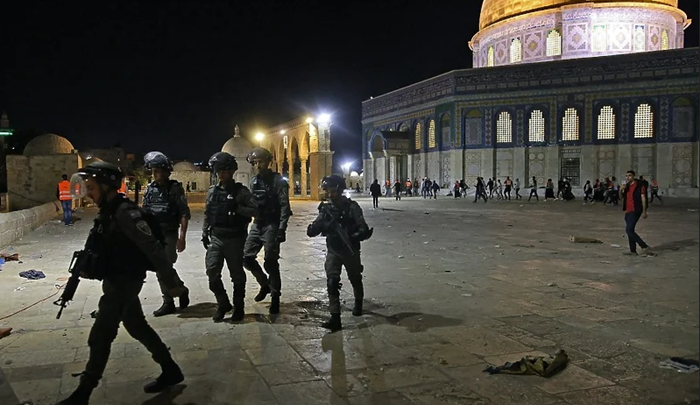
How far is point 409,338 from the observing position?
17.1 feet

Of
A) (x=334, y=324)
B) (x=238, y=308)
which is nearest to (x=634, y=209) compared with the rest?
(x=334, y=324)

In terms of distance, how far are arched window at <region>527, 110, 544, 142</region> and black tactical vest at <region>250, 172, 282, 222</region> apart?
118 ft

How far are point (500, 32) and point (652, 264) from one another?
136 ft

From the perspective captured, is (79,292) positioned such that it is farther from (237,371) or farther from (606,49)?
(606,49)

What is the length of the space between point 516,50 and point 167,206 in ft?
146

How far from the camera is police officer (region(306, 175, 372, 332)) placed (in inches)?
224

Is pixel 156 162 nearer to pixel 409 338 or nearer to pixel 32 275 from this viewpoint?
pixel 409 338

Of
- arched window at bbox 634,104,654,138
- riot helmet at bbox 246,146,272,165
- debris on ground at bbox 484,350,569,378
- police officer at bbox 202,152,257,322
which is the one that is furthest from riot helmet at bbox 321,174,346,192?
arched window at bbox 634,104,654,138

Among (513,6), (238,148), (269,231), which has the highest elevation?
(513,6)

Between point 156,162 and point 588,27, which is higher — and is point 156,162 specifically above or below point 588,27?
below

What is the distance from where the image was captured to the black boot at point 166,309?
6.11 meters

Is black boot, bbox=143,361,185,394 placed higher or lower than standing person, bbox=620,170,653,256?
lower

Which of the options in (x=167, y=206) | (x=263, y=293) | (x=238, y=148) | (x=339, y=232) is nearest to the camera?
(x=339, y=232)

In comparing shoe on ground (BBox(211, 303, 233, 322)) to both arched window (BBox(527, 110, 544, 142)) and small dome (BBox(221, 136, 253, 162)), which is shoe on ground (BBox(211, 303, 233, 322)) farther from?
arched window (BBox(527, 110, 544, 142))
